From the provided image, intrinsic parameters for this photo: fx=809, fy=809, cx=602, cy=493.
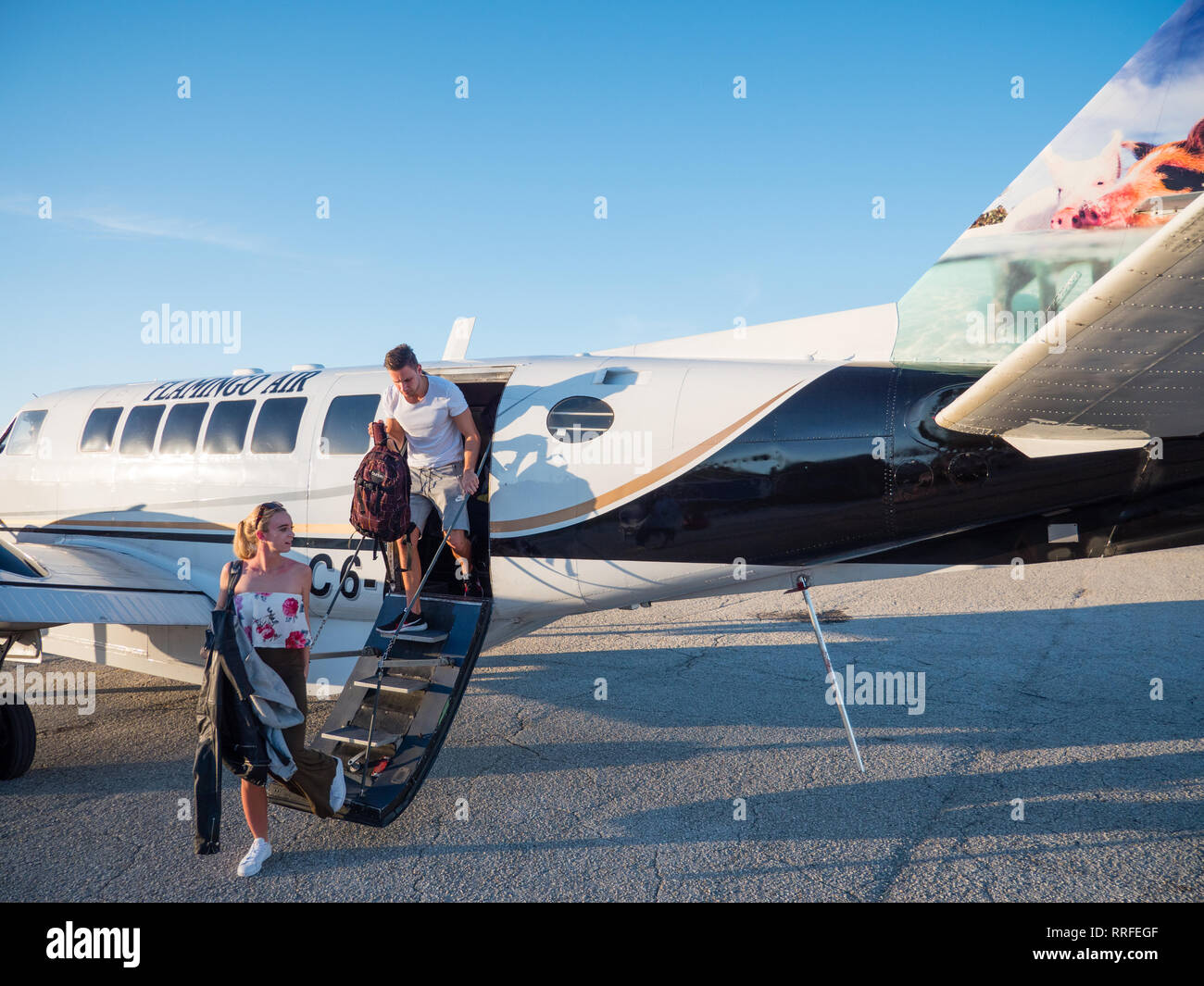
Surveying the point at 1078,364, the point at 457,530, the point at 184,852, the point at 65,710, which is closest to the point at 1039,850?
the point at 1078,364

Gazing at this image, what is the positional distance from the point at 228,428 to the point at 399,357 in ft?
10.3

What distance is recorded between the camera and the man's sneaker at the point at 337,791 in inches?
198

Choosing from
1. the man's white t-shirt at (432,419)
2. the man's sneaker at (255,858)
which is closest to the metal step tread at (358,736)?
the man's sneaker at (255,858)

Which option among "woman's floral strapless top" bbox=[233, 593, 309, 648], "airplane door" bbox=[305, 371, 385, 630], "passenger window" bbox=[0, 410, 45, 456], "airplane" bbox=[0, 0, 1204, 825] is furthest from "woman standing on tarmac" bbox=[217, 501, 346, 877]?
"passenger window" bbox=[0, 410, 45, 456]

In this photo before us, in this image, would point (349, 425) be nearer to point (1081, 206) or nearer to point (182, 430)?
point (182, 430)

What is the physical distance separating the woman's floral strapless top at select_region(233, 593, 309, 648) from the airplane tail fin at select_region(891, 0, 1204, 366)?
4.73 m

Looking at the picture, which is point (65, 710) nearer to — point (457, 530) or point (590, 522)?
point (457, 530)

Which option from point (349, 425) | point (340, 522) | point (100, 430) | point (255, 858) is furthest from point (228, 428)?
point (255, 858)

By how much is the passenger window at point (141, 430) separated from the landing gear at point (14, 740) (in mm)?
3269

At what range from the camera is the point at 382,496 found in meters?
6.18

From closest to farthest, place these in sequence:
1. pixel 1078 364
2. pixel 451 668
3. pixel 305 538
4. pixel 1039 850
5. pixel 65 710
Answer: pixel 1078 364 → pixel 1039 850 → pixel 451 668 → pixel 305 538 → pixel 65 710

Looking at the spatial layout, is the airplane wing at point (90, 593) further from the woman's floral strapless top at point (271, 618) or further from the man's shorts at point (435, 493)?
the woman's floral strapless top at point (271, 618)
